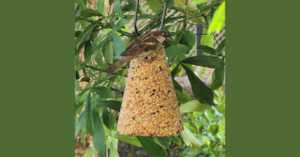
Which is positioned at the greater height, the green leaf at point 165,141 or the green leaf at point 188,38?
the green leaf at point 188,38

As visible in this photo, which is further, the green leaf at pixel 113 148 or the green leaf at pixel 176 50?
the green leaf at pixel 113 148

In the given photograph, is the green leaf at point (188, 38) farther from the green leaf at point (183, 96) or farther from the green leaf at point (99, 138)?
the green leaf at point (99, 138)

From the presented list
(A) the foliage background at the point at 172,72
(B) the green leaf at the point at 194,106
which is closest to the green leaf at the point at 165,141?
(A) the foliage background at the point at 172,72

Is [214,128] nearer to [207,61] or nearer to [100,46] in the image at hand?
[207,61]

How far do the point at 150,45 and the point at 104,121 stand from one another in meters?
0.47

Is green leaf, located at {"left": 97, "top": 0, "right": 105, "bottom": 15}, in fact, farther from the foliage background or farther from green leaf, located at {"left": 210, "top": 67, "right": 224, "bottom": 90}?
green leaf, located at {"left": 210, "top": 67, "right": 224, "bottom": 90}

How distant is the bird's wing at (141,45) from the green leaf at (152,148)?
39 centimetres

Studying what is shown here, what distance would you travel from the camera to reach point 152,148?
1241 mm

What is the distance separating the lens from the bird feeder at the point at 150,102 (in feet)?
3.15

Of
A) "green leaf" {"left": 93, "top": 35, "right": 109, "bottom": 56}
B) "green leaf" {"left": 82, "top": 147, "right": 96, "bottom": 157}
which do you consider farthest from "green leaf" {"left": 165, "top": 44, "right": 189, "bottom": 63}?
"green leaf" {"left": 82, "top": 147, "right": 96, "bottom": 157}

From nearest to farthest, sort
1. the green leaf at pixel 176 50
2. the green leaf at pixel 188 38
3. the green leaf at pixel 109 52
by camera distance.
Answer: the green leaf at pixel 176 50 → the green leaf at pixel 188 38 → the green leaf at pixel 109 52

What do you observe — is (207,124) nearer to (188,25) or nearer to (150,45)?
(188,25)

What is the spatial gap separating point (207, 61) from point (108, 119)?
38cm

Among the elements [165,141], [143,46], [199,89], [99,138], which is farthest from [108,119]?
[143,46]
